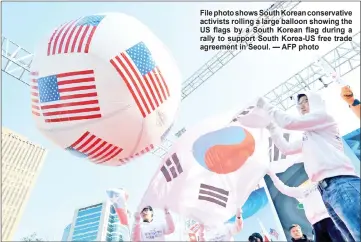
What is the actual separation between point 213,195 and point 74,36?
247 centimetres

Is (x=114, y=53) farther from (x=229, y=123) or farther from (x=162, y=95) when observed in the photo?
(x=229, y=123)

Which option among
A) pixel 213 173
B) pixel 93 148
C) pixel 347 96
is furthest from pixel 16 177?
pixel 347 96

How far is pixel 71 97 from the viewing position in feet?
9.81

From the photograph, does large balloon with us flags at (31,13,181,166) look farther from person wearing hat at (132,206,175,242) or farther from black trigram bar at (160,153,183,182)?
Answer: person wearing hat at (132,206,175,242)

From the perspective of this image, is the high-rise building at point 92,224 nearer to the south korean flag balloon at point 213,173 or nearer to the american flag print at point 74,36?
the south korean flag balloon at point 213,173

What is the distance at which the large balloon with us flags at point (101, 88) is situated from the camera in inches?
118

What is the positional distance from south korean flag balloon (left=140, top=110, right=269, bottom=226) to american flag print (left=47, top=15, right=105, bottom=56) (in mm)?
1797

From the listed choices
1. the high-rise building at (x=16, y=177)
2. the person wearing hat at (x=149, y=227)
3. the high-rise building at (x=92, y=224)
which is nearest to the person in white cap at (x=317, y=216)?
the person wearing hat at (x=149, y=227)

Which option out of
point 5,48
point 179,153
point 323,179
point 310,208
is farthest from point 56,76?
point 5,48

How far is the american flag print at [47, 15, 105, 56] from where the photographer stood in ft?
10.2

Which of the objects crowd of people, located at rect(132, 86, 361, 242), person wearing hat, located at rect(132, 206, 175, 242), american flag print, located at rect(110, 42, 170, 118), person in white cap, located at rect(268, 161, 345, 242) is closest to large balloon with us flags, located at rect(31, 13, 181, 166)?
american flag print, located at rect(110, 42, 170, 118)

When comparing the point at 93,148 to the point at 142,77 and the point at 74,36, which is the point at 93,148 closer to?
the point at 142,77

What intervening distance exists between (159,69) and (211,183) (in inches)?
64.9

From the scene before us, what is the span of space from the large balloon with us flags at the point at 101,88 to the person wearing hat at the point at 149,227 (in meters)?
0.81
